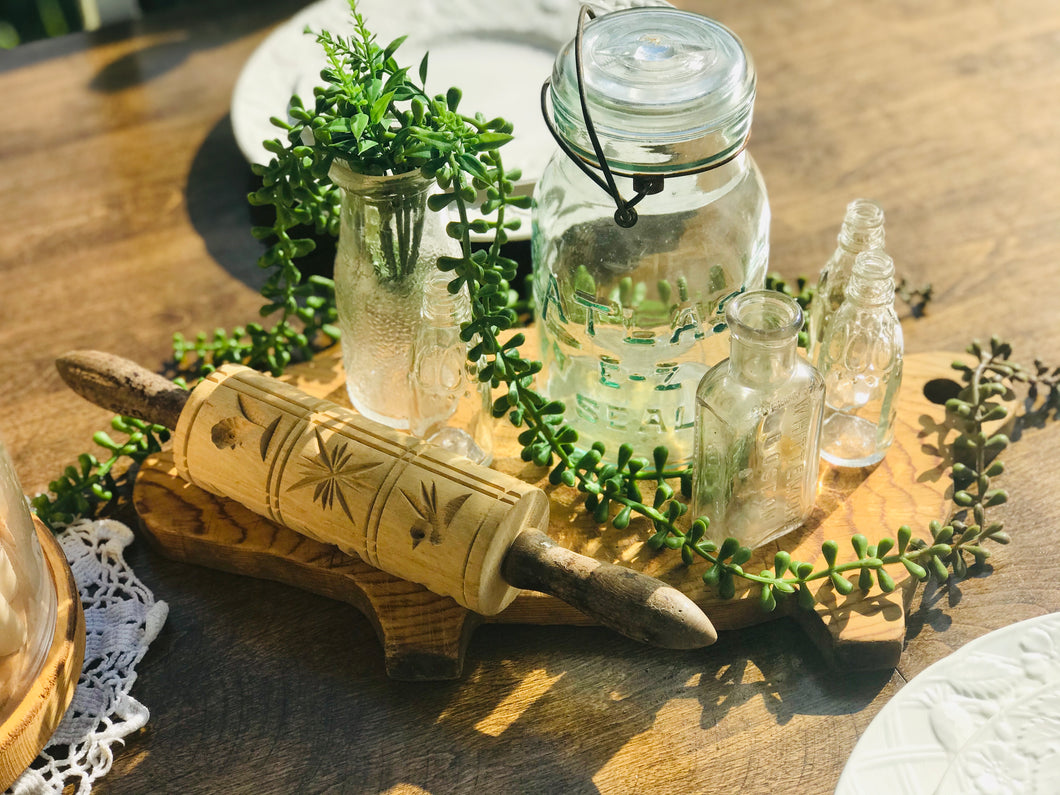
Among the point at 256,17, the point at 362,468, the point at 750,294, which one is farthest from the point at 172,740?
the point at 256,17

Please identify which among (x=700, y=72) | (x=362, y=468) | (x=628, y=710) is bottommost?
(x=628, y=710)

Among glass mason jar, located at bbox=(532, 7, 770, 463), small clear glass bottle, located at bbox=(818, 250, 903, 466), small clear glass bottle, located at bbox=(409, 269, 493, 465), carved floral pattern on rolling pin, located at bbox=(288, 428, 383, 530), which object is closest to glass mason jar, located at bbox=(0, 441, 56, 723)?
carved floral pattern on rolling pin, located at bbox=(288, 428, 383, 530)

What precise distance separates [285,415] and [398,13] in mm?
629

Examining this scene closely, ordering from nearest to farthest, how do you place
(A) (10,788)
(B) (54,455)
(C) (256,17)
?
(A) (10,788), (B) (54,455), (C) (256,17)

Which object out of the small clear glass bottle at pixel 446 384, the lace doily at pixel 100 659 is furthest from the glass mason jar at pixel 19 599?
the small clear glass bottle at pixel 446 384

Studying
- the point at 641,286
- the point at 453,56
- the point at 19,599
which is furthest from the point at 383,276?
the point at 453,56

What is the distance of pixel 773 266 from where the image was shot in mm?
978

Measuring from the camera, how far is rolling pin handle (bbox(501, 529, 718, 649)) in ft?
1.90

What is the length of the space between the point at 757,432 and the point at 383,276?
28 centimetres

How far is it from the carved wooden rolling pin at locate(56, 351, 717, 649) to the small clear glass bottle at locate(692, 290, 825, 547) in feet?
0.39

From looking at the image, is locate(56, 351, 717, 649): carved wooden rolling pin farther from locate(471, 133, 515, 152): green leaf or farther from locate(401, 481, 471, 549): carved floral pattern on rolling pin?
locate(471, 133, 515, 152): green leaf

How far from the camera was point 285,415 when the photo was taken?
2.31ft

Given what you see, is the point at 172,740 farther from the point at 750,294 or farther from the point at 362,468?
the point at 750,294

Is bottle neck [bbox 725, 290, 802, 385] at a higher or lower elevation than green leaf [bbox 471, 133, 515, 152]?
lower
